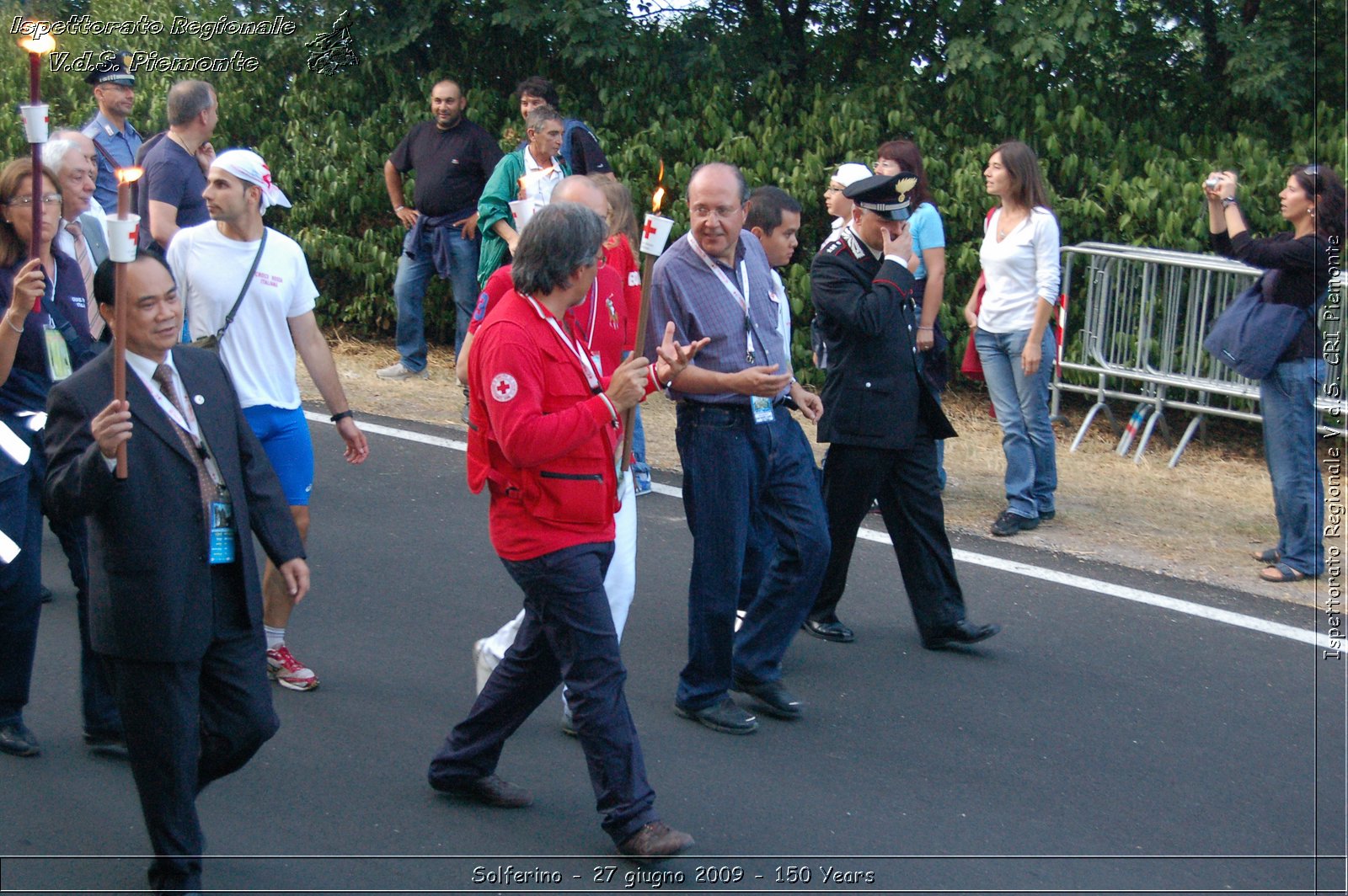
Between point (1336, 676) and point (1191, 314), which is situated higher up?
point (1191, 314)

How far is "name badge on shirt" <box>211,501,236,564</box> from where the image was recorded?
3.77m

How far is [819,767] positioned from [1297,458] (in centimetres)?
331

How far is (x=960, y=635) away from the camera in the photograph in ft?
19.1

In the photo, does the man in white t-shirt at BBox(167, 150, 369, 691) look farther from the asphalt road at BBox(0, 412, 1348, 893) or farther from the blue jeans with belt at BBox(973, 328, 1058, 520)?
the blue jeans with belt at BBox(973, 328, 1058, 520)

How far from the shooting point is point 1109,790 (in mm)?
4680

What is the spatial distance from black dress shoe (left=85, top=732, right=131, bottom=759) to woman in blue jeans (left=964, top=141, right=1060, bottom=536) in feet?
14.4

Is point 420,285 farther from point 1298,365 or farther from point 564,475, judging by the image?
point 564,475

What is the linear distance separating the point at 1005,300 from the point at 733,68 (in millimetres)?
4203

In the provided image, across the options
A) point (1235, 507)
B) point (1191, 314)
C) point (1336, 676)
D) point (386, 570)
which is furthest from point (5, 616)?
point (1191, 314)

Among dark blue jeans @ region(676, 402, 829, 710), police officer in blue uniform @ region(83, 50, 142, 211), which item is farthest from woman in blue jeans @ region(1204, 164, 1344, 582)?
police officer in blue uniform @ region(83, 50, 142, 211)

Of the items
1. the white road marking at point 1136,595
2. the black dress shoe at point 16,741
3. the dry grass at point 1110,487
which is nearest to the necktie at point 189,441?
the black dress shoe at point 16,741

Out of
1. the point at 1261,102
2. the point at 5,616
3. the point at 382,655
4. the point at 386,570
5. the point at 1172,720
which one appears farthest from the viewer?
the point at 1261,102

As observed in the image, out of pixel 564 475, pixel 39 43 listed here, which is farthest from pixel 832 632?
pixel 39 43

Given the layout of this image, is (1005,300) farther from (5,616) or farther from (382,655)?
(5,616)
